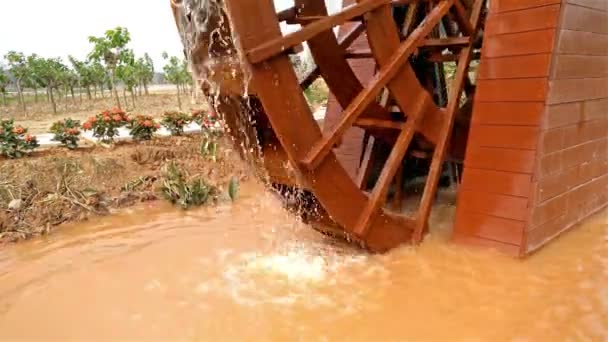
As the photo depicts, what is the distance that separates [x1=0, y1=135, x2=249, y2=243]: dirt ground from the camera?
4.23m

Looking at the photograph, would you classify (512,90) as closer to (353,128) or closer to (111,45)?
(353,128)

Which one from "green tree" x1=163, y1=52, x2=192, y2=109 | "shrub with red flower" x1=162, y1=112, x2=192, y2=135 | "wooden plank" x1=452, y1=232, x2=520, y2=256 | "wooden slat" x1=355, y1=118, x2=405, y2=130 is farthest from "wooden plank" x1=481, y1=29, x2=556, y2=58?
"green tree" x1=163, y1=52, x2=192, y2=109

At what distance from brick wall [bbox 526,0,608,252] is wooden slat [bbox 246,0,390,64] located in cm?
127

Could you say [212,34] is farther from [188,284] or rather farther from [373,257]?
[373,257]

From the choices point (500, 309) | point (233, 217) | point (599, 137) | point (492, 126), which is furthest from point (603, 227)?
point (233, 217)

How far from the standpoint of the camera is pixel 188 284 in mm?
2910

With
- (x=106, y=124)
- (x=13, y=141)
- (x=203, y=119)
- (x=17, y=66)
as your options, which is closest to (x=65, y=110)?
(x=17, y=66)

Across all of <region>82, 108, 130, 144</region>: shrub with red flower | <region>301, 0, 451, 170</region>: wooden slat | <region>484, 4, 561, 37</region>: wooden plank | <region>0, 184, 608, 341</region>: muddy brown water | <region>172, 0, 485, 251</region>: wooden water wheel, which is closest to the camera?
<region>0, 184, 608, 341</region>: muddy brown water

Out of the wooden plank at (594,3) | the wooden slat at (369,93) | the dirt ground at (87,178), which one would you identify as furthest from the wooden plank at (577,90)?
the dirt ground at (87,178)

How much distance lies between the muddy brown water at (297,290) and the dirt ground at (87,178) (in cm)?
53

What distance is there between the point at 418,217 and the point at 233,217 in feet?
5.95

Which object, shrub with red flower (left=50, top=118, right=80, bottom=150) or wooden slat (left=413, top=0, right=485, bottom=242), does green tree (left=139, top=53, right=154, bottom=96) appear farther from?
wooden slat (left=413, top=0, right=485, bottom=242)

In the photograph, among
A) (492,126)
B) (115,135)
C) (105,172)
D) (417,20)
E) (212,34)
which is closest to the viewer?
(212,34)

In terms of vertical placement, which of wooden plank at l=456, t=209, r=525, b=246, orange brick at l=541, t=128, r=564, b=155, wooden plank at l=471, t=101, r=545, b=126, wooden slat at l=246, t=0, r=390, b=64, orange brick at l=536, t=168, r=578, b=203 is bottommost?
wooden plank at l=456, t=209, r=525, b=246
